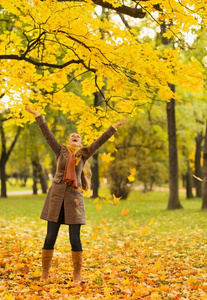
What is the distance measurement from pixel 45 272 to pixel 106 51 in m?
3.10

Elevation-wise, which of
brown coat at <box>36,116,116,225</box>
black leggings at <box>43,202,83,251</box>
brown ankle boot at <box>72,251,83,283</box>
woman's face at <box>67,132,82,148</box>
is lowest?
brown ankle boot at <box>72,251,83,283</box>

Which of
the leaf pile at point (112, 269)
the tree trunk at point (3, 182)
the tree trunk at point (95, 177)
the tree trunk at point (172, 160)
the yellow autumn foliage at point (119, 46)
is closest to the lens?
the leaf pile at point (112, 269)

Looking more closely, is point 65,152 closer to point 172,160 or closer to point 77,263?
point 77,263

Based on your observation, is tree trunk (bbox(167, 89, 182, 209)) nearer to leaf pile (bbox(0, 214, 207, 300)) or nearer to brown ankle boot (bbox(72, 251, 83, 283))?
leaf pile (bbox(0, 214, 207, 300))

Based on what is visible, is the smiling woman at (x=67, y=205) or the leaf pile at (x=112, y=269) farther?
the smiling woman at (x=67, y=205)

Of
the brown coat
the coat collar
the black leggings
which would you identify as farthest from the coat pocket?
the black leggings

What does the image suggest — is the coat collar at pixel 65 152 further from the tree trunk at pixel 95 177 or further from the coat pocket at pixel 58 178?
the tree trunk at pixel 95 177

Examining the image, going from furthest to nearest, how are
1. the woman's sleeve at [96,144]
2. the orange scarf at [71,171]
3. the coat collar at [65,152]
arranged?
the woman's sleeve at [96,144] < the coat collar at [65,152] < the orange scarf at [71,171]

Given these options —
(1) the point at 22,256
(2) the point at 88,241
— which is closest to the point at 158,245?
(2) the point at 88,241

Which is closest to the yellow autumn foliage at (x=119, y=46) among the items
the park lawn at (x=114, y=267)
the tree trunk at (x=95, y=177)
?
the park lawn at (x=114, y=267)

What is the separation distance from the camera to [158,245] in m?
7.83

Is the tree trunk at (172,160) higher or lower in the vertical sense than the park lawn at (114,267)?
higher

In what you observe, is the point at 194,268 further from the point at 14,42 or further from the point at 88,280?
the point at 14,42

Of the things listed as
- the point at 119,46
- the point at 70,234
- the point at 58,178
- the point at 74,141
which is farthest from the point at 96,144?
the point at 119,46
